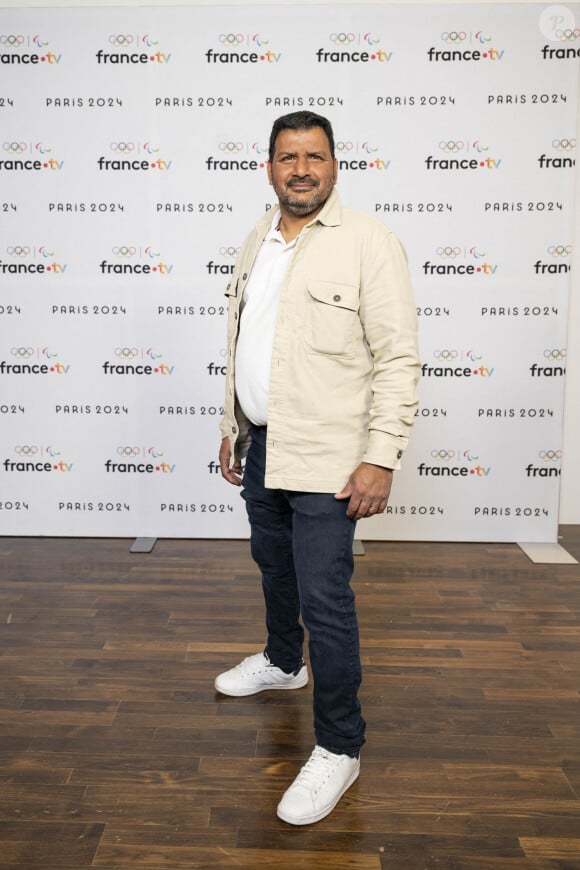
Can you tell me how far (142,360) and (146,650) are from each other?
5.18 feet

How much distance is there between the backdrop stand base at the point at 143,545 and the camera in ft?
12.3

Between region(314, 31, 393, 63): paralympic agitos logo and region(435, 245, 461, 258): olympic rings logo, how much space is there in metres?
0.89

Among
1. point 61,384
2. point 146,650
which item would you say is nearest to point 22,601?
point 146,650

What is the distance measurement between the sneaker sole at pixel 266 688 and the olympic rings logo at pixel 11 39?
119 inches

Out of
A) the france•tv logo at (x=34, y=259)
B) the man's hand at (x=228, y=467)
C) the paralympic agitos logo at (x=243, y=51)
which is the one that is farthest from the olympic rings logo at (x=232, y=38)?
the man's hand at (x=228, y=467)

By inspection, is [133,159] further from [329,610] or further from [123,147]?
[329,610]

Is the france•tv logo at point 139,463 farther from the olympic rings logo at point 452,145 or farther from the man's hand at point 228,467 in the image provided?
the olympic rings logo at point 452,145

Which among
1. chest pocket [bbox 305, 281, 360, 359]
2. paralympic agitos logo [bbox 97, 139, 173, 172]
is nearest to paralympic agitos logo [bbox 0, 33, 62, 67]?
paralympic agitos logo [bbox 97, 139, 173, 172]

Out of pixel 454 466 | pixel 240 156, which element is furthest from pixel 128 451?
pixel 454 466

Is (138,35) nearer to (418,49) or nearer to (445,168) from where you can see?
(418,49)

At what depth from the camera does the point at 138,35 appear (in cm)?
361

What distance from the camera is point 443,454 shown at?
12.7 feet

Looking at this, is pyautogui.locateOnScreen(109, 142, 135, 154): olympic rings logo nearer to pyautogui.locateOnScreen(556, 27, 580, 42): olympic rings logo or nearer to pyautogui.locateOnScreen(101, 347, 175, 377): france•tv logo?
pyautogui.locateOnScreen(101, 347, 175, 377): france•tv logo

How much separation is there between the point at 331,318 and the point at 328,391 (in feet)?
0.57
